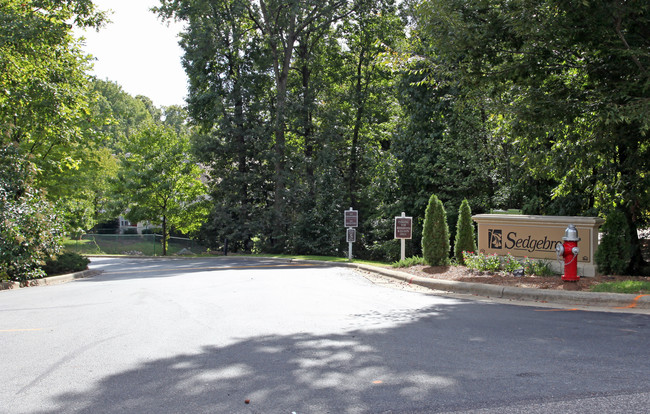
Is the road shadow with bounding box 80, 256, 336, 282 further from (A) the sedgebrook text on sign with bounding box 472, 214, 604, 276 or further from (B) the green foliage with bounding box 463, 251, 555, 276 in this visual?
(B) the green foliage with bounding box 463, 251, 555, 276

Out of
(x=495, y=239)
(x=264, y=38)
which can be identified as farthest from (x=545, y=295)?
(x=264, y=38)

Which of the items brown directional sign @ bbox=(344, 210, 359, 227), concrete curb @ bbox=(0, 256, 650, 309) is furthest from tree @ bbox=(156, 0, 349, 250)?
concrete curb @ bbox=(0, 256, 650, 309)

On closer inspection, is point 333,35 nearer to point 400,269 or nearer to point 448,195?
point 448,195

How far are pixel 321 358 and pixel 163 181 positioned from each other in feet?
111

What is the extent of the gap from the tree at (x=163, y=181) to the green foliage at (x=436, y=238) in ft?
83.1

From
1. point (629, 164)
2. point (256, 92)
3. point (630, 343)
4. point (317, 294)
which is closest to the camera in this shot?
point (630, 343)

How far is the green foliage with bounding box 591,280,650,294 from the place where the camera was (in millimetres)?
9102

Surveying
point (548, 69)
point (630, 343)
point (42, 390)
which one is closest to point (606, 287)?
point (630, 343)

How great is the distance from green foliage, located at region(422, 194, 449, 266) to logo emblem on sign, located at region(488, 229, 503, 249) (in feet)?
→ 3.86

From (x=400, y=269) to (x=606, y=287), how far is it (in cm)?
667

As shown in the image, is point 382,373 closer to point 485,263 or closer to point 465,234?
point 485,263

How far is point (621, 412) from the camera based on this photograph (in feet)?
12.4

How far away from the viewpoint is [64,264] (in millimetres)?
17906

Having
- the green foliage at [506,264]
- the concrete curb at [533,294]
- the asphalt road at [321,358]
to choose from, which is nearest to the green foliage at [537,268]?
the green foliage at [506,264]
